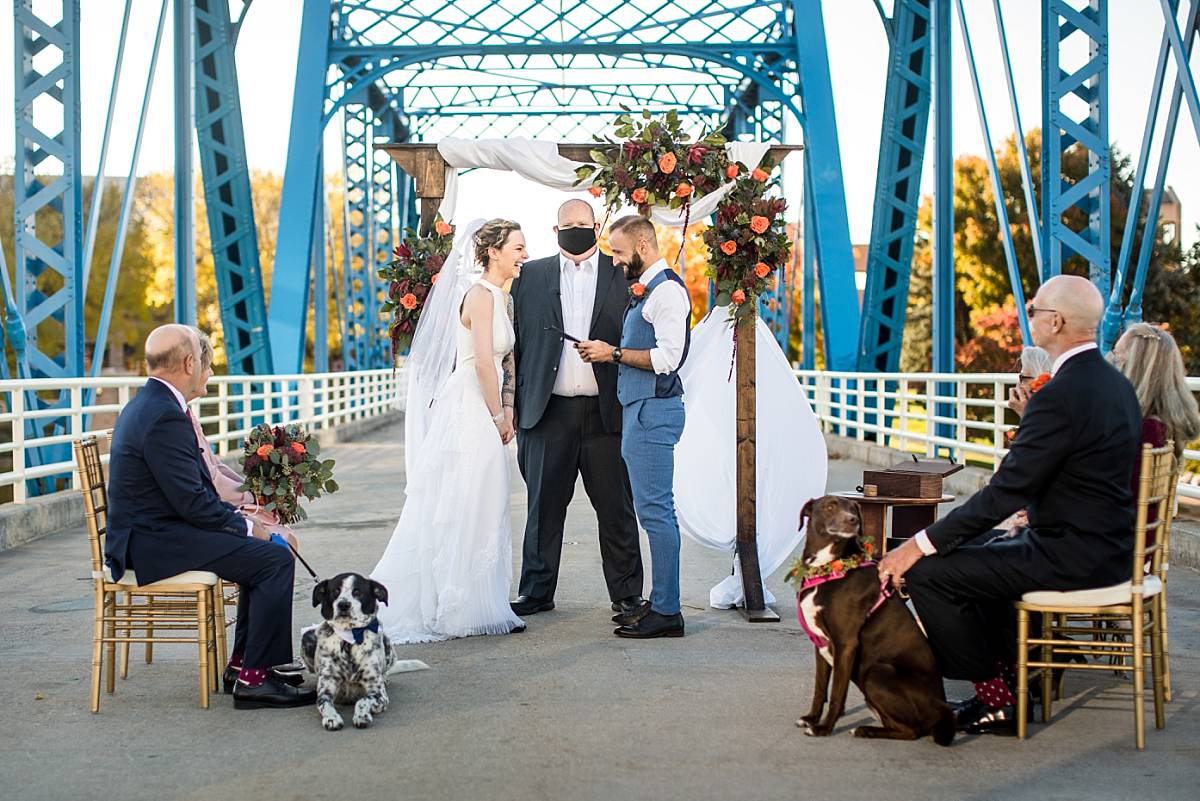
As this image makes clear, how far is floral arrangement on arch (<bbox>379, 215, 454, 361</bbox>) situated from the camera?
7.67 metres

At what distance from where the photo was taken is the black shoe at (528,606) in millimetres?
7199

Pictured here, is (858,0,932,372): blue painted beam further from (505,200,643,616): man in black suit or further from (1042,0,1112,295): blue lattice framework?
(505,200,643,616): man in black suit

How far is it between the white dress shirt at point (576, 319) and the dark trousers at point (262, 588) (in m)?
2.06

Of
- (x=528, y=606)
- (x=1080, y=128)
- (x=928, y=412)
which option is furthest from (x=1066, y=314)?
(x=928, y=412)

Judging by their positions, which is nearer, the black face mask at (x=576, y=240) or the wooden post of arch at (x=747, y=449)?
the black face mask at (x=576, y=240)

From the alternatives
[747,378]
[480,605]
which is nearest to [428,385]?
[480,605]

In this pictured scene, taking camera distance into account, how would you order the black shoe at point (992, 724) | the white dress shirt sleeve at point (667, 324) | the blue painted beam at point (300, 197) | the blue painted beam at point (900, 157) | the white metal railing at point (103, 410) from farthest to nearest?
the blue painted beam at point (300, 197) → the blue painted beam at point (900, 157) → the white metal railing at point (103, 410) → the white dress shirt sleeve at point (667, 324) → the black shoe at point (992, 724)

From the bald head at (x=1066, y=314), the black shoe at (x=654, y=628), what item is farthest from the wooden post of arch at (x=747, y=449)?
the bald head at (x=1066, y=314)

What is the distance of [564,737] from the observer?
188 inches

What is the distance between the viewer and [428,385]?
283 inches

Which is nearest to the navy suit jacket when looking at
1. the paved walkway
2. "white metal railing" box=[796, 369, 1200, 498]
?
the paved walkway

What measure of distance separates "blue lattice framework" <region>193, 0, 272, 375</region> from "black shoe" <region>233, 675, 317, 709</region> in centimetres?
1284

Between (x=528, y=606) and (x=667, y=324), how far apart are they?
5.60ft

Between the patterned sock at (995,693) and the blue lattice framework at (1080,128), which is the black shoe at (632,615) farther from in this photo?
the blue lattice framework at (1080,128)
